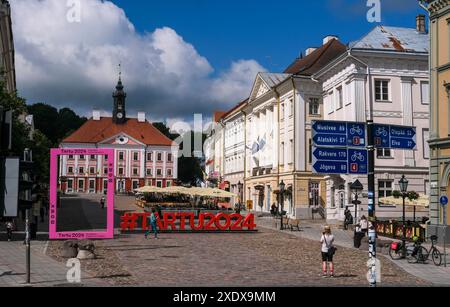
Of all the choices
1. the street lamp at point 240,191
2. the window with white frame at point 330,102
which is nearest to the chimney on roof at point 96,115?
the street lamp at point 240,191

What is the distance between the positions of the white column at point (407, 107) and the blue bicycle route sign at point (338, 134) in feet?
104

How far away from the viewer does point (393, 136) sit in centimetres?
1238

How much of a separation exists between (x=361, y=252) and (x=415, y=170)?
1998cm

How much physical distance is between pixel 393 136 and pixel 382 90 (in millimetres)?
31705

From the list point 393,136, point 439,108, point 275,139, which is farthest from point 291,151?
point 393,136

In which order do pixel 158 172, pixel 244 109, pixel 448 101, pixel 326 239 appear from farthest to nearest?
pixel 158 172, pixel 244 109, pixel 448 101, pixel 326 239

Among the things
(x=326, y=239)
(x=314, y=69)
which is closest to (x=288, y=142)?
(x=314, y=69)

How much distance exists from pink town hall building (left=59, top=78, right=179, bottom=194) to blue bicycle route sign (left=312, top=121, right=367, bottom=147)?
10899 cm

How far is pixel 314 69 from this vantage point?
5231cm

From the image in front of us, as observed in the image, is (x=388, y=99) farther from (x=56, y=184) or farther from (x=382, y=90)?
(x=56, y=184)

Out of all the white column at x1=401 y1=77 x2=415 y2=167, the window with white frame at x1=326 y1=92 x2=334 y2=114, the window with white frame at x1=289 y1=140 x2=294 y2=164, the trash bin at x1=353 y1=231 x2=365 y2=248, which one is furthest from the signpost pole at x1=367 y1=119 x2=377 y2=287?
the window with white frame at x1=289 y1=140 x2=294 y2=164

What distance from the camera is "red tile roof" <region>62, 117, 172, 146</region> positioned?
125562mm

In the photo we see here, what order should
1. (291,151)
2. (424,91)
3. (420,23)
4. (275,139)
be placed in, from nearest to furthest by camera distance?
(424,91), (420,23), (291,151), (275,139)
